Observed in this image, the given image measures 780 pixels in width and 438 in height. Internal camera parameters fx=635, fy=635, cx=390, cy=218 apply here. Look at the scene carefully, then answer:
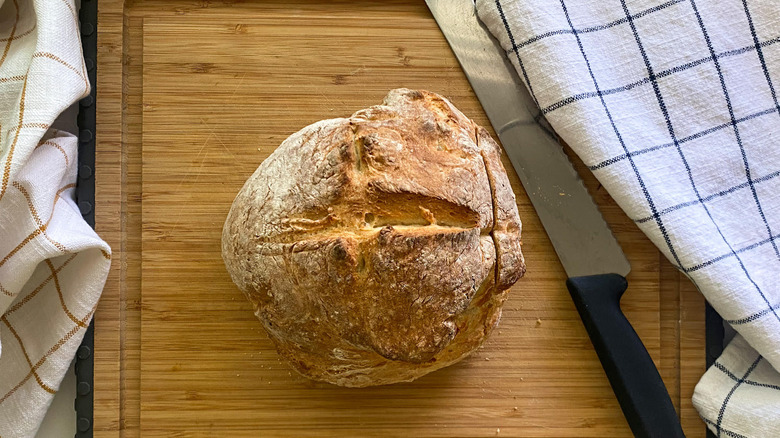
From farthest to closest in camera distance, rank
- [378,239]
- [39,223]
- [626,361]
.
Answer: [626,361] < [39,223] < [378,239]

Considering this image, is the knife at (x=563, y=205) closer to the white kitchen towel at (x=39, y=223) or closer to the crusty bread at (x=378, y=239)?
the crusty bread at (x=378, y=239)

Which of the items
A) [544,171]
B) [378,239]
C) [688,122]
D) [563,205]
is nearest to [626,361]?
[563,205]

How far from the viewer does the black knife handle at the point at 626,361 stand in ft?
6.16

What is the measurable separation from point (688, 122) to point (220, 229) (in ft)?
4.75

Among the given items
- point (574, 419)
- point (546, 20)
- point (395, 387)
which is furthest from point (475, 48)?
point (574, 419)

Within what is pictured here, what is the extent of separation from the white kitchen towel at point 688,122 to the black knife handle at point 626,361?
20cm

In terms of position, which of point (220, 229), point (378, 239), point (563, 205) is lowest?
point (220, 229)

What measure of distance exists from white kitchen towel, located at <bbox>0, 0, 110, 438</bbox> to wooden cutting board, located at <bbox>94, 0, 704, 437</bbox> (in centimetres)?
10

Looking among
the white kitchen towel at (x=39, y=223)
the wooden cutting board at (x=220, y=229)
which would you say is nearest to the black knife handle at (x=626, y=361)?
the wooden cutting board at (x=220, y=229)

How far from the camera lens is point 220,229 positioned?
1.92m

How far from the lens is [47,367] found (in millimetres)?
1838

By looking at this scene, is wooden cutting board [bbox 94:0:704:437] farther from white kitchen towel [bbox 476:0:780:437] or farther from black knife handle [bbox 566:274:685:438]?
white kitchen towel [bbox 476:0:780:437]

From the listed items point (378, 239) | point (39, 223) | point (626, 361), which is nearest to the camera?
point (378, 239)

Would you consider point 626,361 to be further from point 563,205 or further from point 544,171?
point 544,171
